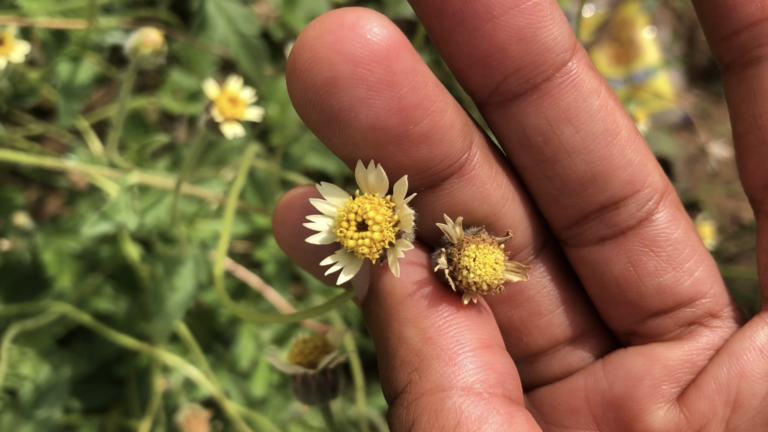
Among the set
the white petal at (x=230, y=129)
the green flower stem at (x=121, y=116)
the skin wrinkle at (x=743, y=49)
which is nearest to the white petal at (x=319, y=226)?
the white petal at (x=230, y=129)

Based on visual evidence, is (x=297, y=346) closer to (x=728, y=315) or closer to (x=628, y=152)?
(x=628, y=152)

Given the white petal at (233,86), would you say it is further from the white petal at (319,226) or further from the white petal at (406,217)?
the white petal at (406,217)

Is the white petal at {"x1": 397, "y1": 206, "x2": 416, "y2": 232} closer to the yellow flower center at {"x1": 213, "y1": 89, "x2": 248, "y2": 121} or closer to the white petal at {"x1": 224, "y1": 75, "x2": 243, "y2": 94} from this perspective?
the yellow flower center at {"x1": 213, "y1": 89, "x2": 248, "y2": 121}

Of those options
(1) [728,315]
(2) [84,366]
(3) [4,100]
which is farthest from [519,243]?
(3) [4,100]

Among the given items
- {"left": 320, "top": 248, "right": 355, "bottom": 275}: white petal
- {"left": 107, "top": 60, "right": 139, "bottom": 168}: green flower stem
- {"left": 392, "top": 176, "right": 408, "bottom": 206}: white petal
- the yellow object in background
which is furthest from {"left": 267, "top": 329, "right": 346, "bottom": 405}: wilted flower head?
the yellow object in background

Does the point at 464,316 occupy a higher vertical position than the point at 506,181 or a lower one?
lower

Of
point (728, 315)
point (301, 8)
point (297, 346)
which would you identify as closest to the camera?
point (728, 315)

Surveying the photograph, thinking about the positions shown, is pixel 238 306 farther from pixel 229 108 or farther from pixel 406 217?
pixel 229 108

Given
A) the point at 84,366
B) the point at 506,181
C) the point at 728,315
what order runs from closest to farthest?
the point at 506,181
the point at 728,315
the point at 84,366
